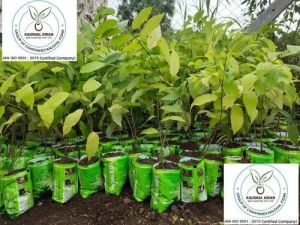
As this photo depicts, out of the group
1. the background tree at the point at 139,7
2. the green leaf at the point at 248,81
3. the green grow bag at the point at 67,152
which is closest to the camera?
the green leaf at the point at 248,81

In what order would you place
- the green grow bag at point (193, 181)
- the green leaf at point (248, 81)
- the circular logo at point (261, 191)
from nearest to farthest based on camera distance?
the circular logo at point (261, 191), the green leaf at point (248, 81), the green grow bag at point (193, 181)

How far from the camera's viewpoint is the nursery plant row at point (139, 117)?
0.74 meters

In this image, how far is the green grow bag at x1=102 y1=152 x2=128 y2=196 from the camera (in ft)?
2.71

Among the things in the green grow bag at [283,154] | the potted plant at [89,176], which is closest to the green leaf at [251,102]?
the green grow bag at [283,154]

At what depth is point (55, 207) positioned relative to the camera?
83 cm

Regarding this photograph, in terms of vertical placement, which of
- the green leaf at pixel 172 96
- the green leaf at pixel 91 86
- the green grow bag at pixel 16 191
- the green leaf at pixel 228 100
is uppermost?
the green leaf at pixel 91 86

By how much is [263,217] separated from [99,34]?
1.73 feet

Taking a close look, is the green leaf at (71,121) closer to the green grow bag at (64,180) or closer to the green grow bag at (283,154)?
Result: the green grow bag at (64,180)

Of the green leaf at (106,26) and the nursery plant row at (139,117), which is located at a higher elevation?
the green leaf at (106,26)

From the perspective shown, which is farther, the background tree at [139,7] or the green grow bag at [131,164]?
the background tree at [139,7]

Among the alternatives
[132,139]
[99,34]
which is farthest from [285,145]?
[99,34]

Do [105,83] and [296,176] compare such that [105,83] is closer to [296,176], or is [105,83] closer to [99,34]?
[99,34]

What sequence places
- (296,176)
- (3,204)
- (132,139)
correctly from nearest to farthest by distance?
(296,176)
(3,204)
(132,139)

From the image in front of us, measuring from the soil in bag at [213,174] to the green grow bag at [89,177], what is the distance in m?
0.24
